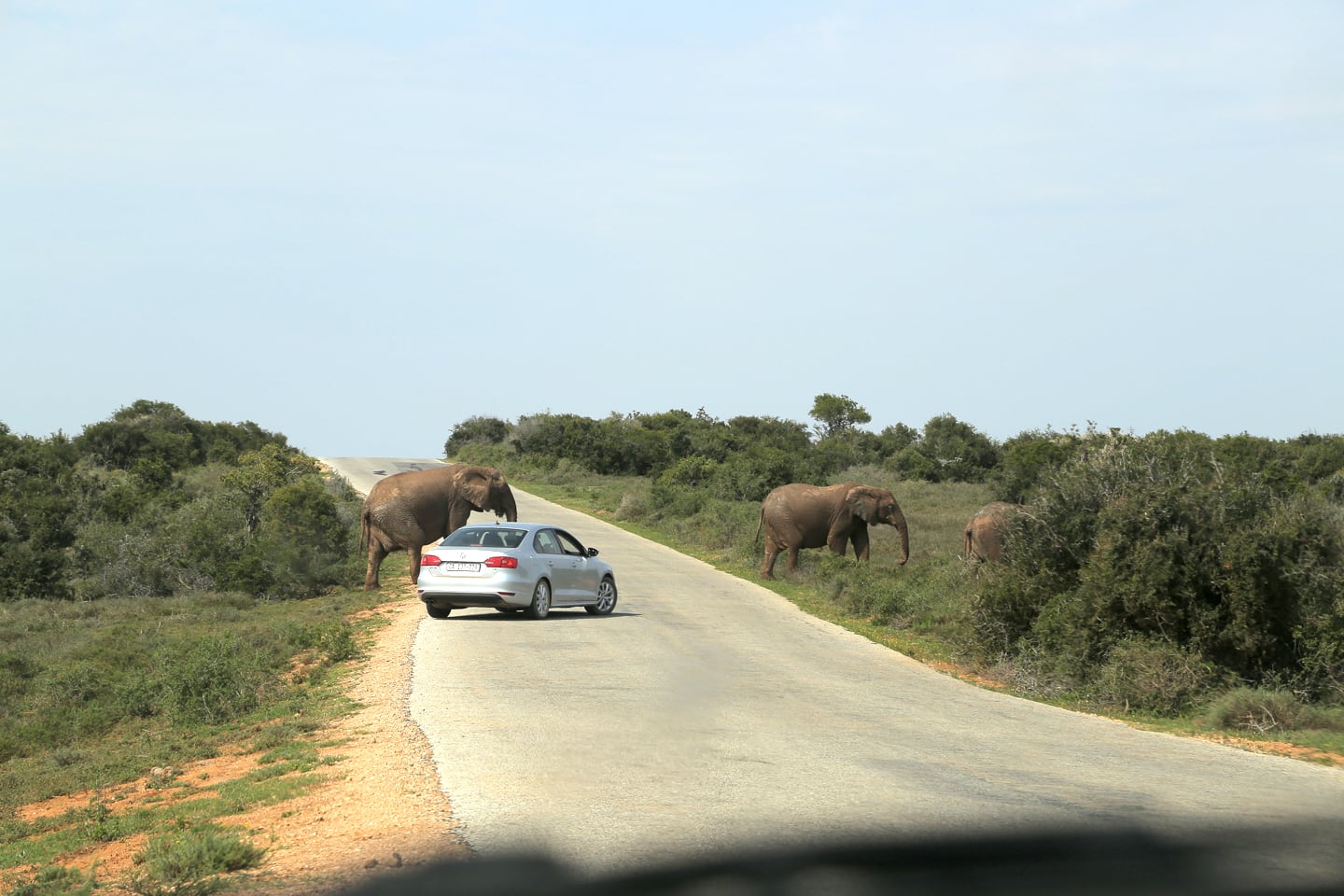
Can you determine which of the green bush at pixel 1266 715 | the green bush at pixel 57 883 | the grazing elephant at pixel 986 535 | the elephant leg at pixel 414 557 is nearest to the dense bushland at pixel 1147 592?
the green bush at pixel 1266 715

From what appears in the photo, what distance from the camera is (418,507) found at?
2547 cm

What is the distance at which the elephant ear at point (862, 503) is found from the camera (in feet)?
96.6

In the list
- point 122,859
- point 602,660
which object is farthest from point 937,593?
point 122,859

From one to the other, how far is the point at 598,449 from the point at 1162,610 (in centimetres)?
5519

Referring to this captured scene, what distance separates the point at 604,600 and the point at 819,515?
950 centimetres

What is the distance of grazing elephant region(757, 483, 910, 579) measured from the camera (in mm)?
29422

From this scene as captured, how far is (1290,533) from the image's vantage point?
1415 centimetres

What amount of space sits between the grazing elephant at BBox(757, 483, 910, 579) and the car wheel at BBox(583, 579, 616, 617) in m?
8.41

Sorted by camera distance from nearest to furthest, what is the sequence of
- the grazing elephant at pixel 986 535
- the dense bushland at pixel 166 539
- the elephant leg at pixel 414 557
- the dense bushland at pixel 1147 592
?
the dense bushland at pixel 1147 592 < the grazing elephant at pixel 986 535 < the elephant leg at pixel 414 557 < the dense bushland at pixel 166 539

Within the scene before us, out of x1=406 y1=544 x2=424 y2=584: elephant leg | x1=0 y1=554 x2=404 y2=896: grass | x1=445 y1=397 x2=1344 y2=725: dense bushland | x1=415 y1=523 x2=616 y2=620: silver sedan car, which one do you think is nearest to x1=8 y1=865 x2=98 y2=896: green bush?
x1=0 y1=554 x2=404 y2=896: grass

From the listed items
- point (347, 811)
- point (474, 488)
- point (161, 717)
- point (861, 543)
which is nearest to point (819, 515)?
point (861, 543)

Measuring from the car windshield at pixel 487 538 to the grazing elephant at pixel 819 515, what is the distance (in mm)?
10640

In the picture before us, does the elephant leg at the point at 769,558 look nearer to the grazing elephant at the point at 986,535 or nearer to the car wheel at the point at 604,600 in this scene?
the grazing elephant at the point at 986,535

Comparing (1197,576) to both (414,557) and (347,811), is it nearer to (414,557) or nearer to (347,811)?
(347,811)
